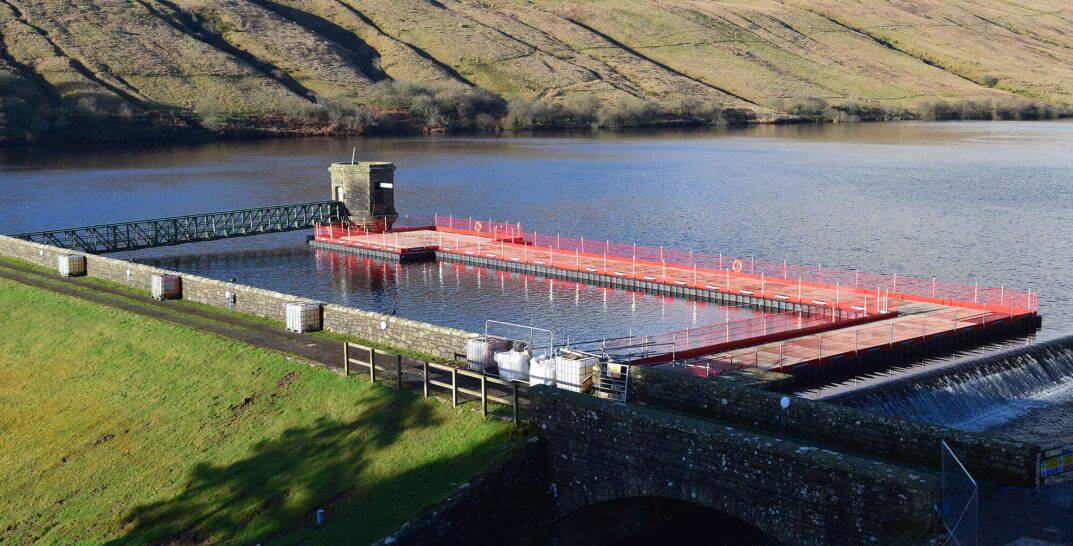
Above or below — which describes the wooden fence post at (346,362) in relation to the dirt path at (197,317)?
above

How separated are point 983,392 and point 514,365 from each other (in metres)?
14.4

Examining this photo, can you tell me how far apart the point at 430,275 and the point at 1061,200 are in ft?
163

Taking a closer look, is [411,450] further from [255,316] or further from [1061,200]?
[1061,200]

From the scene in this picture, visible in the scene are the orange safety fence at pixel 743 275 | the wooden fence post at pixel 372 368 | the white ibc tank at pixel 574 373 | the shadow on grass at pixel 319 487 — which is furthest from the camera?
the orange safety fence at pixel 743 275

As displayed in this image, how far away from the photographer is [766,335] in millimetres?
36062

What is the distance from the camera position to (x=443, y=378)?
27125 mm

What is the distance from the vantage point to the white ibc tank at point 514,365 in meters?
26.1

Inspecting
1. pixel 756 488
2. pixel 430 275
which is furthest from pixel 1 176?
pixel 756 488

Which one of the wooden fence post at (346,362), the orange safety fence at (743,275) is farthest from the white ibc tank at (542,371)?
the orange safety fence at (743,275)

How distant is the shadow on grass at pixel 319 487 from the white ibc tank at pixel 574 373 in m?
2.26

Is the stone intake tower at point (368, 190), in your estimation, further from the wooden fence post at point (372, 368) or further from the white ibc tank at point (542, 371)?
the white ibc tank at point (542, 371)

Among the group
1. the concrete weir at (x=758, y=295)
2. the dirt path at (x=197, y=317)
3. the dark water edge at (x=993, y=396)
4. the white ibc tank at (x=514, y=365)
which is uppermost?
the white ibc tank at (x=514, y=365)

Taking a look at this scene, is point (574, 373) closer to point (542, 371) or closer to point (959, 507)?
point (542, 371)

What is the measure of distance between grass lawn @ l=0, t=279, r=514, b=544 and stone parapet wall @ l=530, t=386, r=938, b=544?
5.17ft
